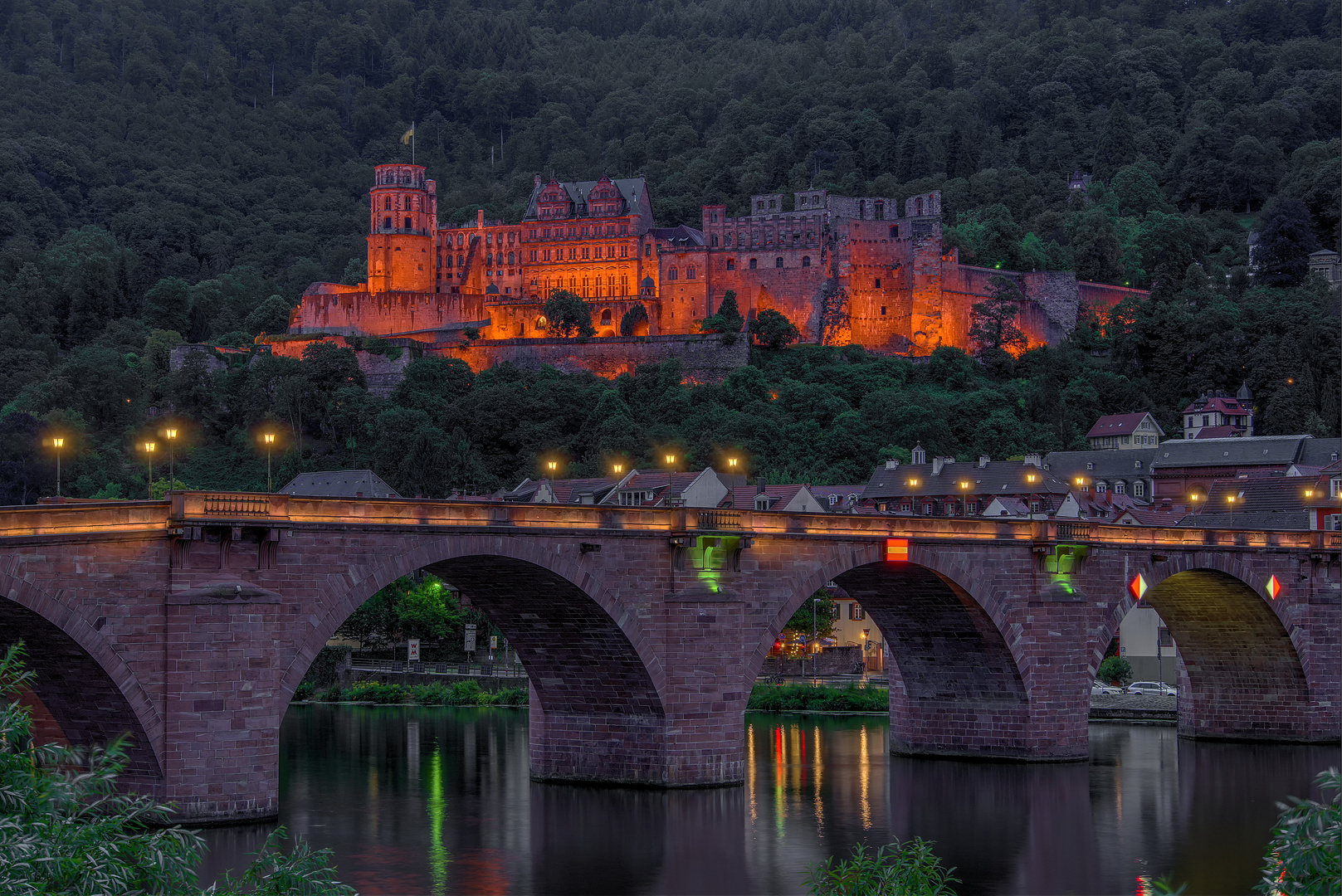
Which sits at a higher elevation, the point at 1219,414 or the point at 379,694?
the point at 1219,414

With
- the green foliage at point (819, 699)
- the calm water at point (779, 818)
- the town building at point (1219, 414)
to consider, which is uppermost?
the town building at point (1219, 414)

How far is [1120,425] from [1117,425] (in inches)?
10.6

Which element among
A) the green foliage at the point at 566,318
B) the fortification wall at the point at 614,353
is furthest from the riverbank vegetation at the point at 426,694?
the green foliage at the point at 566,318

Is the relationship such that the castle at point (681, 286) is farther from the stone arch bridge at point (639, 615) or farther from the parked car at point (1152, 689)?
the stone arch bridge at point (639, 615)

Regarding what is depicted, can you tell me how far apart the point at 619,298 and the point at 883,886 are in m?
120

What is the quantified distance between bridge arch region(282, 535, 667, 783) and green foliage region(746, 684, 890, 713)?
77.8ft

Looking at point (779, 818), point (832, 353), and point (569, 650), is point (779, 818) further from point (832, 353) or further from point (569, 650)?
point (832, 353)

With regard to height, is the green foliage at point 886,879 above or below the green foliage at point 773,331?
below

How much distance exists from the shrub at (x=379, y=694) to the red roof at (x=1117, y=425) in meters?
57.1

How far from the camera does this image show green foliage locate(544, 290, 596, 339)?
445 feet

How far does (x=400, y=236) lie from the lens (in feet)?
484

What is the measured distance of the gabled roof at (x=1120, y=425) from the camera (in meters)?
115

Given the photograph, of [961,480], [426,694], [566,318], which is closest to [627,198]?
→ [566,318]

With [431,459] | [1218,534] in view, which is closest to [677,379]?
[431,459]
